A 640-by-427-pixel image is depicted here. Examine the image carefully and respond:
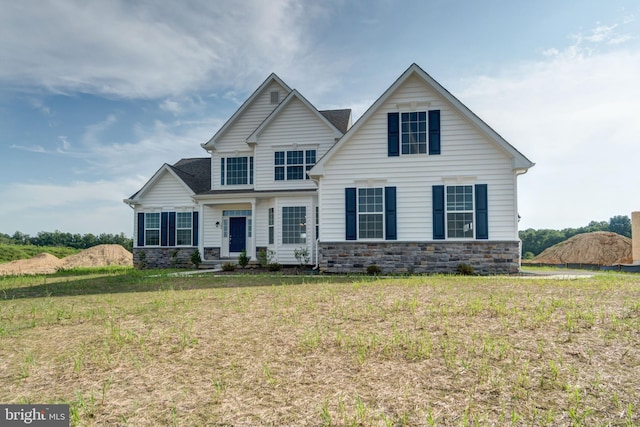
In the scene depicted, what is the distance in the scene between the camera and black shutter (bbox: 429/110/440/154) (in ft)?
46.8

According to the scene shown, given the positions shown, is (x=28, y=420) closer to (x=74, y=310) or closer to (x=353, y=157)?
(x=74, y=310)

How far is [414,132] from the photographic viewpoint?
47.6 feet

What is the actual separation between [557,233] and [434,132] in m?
35.8

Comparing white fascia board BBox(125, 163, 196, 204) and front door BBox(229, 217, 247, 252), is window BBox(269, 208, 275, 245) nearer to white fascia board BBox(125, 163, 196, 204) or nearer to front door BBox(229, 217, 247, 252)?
front door BBox(229, 217, 247, 252)

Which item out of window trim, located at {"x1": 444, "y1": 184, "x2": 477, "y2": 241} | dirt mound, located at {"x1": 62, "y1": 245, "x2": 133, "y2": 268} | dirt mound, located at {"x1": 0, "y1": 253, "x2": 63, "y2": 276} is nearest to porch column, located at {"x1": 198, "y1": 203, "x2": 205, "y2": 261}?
window trim, located at {"x1": 444, "y1": 184, "x2": 477, "y2": 241}

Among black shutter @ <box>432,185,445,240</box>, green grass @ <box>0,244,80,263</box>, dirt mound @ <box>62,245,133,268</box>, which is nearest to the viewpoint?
black shutter @ <box>432,185,445,240</box>

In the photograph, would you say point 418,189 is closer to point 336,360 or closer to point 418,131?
point 418,131

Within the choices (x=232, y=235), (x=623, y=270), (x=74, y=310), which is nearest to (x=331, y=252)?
(x=232, y=235)

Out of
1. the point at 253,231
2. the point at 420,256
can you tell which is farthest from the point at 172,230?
the point at 420,256

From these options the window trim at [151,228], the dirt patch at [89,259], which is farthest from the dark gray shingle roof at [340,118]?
the dirt patch at [89,259]

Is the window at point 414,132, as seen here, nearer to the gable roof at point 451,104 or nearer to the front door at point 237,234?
the gable roof at point 451,104

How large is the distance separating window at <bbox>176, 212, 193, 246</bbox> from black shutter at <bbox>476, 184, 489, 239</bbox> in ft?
47.4

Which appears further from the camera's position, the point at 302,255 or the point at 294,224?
the point at 294,224

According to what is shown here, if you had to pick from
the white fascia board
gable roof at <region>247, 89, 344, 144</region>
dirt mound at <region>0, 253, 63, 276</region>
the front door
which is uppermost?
gable roof at <region>247, 89, 344, 144</region>
